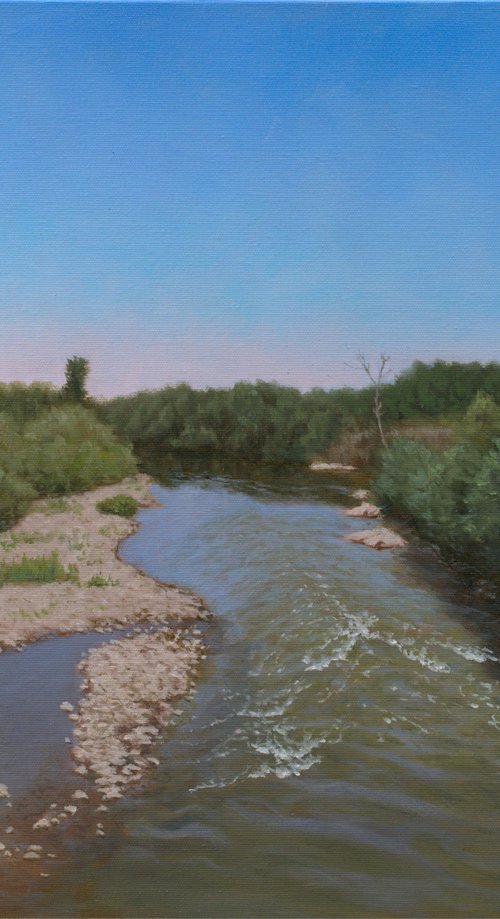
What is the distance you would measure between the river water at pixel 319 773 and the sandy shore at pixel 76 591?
43cm

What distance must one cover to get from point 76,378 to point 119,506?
5.92 metres

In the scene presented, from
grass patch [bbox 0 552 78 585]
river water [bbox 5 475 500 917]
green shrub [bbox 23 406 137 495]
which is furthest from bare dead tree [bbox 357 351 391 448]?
grass patch [bbox 0 552 78 585]

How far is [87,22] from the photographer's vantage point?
5406 mm

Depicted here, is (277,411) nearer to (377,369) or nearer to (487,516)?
(487,516)

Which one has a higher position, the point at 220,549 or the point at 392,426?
the point at 392,426

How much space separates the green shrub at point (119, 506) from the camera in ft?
42.2

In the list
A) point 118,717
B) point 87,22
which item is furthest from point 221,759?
point 87,22

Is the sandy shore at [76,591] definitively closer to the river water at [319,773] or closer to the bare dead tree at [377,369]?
the river water at [319,773]

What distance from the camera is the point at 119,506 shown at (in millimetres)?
12953

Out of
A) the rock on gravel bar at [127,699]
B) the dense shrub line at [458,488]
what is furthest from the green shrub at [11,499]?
the dense shrub line at [458,488]

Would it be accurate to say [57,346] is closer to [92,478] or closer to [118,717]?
[118,717]

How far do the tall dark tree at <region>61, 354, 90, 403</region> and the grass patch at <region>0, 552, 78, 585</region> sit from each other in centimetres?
209

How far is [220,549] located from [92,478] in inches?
173

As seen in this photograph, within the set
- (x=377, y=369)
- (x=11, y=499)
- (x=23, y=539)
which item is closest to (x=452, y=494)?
(x=377, y=369)
